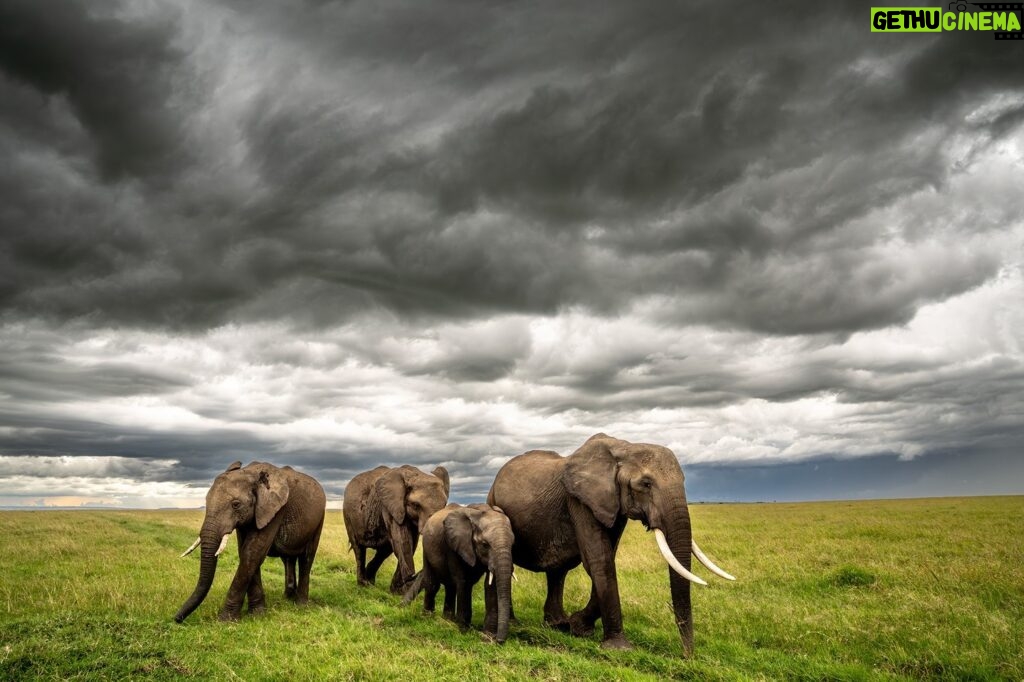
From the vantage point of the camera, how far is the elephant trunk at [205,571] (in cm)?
1237

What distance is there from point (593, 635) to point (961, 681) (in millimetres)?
6030

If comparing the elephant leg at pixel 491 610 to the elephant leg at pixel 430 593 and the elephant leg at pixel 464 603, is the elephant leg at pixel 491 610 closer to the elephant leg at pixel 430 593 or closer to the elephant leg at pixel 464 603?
the elephant leg at pixel 464 603

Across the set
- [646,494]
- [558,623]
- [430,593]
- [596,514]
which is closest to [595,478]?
[596,514]

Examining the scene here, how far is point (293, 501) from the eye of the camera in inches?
620

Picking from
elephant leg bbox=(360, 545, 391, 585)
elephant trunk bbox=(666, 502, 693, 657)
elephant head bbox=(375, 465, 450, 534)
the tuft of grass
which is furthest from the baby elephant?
the tuft of grass

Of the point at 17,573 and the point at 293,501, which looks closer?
the point at 293,501

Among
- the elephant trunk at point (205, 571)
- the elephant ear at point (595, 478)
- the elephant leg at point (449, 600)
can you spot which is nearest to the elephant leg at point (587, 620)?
the elephant ear at point (595, 478)

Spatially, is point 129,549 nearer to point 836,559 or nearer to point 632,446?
point 632,446

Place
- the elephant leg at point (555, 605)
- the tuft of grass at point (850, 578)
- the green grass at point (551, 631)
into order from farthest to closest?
the tuft of grass at point (850, 578)
the elephant leg at point (555, 605)
the green grass at point (551, 631)

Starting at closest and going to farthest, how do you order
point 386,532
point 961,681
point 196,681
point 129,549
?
1. point 196,681
2. point 961,681
3. point 386,532
4. point 129,549

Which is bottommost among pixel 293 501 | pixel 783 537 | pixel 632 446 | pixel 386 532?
Answer: pixel 783 537

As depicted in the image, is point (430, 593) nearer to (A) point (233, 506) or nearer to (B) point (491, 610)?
(B) point (491, 610)

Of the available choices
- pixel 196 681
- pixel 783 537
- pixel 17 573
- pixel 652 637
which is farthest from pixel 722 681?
pixel 783 537

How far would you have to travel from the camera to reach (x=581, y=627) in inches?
481
